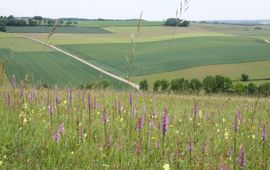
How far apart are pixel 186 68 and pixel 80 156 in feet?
226

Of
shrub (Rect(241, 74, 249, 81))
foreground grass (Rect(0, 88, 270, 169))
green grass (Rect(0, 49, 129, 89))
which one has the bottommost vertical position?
shrub (Rect(241, 74, 249, 81))

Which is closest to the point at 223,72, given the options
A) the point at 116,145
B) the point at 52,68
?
the point at 52,68

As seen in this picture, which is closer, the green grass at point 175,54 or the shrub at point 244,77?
the shrub at point 244,77

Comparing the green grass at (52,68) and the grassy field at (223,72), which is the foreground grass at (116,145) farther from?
the grassy field at (223,72)

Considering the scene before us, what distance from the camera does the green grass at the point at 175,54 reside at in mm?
73188

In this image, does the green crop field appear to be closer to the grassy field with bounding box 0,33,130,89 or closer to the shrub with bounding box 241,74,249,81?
the grassy field with bounding box 0,33,130,89

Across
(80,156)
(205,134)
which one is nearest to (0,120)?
(80,156)

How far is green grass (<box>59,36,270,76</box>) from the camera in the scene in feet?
240

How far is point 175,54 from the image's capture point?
3492 inches

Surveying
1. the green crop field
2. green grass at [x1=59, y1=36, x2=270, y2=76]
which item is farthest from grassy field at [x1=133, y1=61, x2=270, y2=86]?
green grass at [x1=59, y1=36, x2=270, y2=76]

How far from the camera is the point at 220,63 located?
75312mm

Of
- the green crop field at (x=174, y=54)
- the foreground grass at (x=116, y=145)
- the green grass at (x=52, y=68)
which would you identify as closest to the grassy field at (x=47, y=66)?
the green grass at (x=52, y=68)

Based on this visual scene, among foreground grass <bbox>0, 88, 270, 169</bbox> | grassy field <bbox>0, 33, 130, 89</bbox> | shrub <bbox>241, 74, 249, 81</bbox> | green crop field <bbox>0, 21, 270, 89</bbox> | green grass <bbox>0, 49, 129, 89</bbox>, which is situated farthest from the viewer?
green crop field <bbox>0, 21, 270, 89</bbox>

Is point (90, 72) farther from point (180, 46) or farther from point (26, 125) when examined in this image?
point (26, 125)
